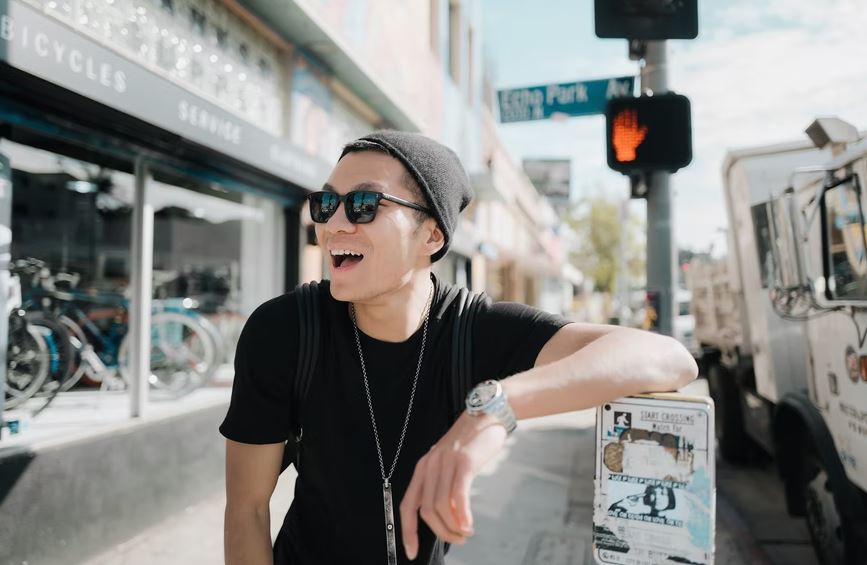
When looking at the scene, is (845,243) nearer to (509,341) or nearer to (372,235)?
(509,341)

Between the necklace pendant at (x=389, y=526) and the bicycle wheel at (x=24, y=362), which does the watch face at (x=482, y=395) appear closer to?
the necklace pendant at (x=389, y=526)

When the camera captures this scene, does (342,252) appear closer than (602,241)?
Yes

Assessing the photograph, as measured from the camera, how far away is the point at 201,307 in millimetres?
6750

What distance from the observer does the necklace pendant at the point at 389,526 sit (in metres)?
1.61

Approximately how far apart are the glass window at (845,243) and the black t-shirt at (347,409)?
8.22 feet

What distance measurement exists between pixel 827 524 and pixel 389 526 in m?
3.43

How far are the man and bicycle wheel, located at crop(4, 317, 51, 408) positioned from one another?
126 inches

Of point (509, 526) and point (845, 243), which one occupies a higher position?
point (845, 243)

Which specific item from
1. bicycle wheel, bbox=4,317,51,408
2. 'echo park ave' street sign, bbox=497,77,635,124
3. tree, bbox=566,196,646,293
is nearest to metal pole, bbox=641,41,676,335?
'echo park ave' street sign, bbox=497,77,635,124

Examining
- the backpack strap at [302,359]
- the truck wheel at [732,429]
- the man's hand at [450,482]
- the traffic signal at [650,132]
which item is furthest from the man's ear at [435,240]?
the truck wheel at [732,429]

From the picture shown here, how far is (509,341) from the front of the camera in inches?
67.0

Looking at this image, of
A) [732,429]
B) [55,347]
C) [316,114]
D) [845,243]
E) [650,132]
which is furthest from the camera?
[316,114]

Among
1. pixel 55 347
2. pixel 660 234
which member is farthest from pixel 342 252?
pixel 55 347

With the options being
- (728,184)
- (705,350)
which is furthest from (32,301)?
(705,350)
